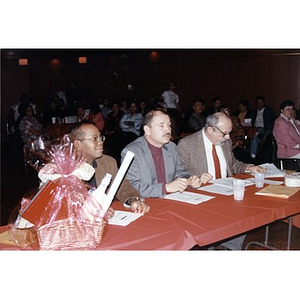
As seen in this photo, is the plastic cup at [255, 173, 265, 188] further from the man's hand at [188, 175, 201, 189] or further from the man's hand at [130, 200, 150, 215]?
the man's hand at [130, 200, 150, 215]

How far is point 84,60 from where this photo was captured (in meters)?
11.9

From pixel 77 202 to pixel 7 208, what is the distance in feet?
11.3

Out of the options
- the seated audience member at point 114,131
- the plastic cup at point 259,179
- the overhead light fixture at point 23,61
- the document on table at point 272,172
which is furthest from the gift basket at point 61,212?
the overhead light fixture at point 23,61

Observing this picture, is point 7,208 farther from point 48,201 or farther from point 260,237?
point 48,201

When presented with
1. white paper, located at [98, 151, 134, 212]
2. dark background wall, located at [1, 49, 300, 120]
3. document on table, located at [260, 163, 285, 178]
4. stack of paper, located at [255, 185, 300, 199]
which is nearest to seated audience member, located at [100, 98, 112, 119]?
dark background wall, located at [1, 49, 300, 120]

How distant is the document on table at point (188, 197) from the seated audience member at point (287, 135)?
9.06ft

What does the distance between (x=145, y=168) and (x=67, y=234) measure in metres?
1.21

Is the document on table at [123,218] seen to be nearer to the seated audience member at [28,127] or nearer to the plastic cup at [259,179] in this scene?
the plastic cup at [259,179]

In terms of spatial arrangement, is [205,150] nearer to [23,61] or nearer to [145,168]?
[145,168]

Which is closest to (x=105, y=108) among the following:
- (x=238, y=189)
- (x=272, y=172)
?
(x=272, y=172)

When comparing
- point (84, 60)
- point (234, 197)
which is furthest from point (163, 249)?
point (84, 60)

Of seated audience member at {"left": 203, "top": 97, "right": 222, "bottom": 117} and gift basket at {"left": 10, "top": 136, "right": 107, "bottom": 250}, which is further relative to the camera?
seated audience member at {"left": 203, "top": 97, "right": 222, "bottom": 117}

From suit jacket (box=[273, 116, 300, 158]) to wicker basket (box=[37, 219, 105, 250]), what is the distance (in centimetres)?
377

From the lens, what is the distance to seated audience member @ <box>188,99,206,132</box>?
21.4 ft
